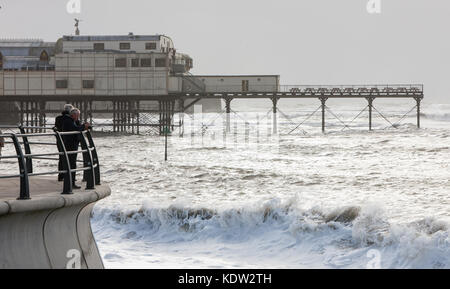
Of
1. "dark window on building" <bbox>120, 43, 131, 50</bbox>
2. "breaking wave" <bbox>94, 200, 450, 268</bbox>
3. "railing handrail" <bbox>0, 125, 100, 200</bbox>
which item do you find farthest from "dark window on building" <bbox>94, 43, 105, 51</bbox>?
"railing handrail" <bbox>0, 125, 100, 200</bbox>

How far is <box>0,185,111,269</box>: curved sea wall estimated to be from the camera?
27.1 feet

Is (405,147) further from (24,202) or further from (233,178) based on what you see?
(24,202)

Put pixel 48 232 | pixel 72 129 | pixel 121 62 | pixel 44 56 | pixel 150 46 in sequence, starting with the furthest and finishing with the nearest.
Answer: pixel 44 56 → pixel 150 46 → pixel 121 62 → pixel 72 129 → pixel 48 232

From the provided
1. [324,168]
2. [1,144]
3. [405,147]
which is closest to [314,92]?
[405,147]

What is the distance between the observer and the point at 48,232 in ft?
29.4

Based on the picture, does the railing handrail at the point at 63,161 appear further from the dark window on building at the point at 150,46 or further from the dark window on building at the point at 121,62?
the dark window on building at the point at 150,46

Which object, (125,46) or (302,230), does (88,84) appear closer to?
(125,46)

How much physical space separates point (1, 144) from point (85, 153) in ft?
9.38

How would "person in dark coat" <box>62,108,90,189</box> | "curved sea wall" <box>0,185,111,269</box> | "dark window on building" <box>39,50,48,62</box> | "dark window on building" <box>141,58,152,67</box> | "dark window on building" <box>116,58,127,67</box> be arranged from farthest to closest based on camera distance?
"dark window on building" <box>39,50,48,62</box>, "dark window on building" <box>141,58,152,67</box>, "dark window on building" <box>116,58,127,67</box>, "person in dark coat" <box>62,108,90,189</box>, "curved sea wall" <box>0,185,111,269</box>
